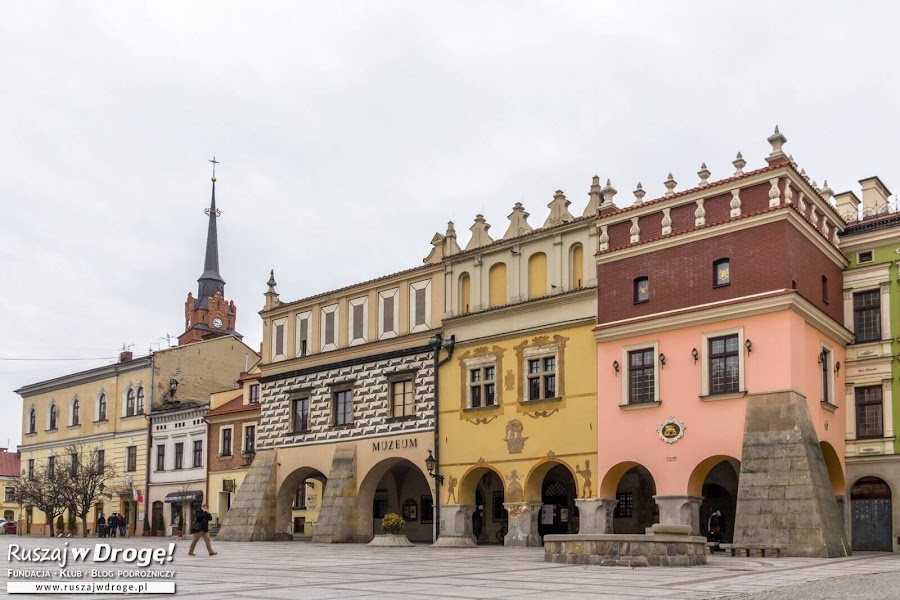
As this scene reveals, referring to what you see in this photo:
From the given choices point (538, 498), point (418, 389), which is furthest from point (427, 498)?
point (538, 498)

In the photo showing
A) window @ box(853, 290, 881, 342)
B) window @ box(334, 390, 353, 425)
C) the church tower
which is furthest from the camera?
the church tower

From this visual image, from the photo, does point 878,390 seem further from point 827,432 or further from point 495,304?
point 495,304

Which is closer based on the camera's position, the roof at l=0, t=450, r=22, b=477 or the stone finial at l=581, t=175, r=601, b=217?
the stone finial at l=581, t=175, r=601, b=217

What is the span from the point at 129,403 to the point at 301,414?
17.6 metres

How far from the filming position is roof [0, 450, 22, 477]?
97.9 meters

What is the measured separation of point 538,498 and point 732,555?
9.60 m

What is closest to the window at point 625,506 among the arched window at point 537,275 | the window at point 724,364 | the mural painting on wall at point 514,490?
the mural painting on wall at point 514,490

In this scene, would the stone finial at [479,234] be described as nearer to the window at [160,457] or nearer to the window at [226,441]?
the window at [226,441]

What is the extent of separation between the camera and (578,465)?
33594 millimetres

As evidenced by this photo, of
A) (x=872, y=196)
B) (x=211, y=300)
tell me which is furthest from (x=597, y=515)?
(x=211, y=300)

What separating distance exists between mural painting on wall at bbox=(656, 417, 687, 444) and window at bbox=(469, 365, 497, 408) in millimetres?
7344

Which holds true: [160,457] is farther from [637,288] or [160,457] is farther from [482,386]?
[637,288]

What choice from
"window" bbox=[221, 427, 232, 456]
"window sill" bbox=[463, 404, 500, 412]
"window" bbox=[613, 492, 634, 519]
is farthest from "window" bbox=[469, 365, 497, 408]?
"window" bbox=[221, 427, 232, 456]

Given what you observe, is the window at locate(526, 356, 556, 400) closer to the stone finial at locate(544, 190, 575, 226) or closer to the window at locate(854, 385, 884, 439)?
the stone finial at locate(544, 190, 575, 226)
